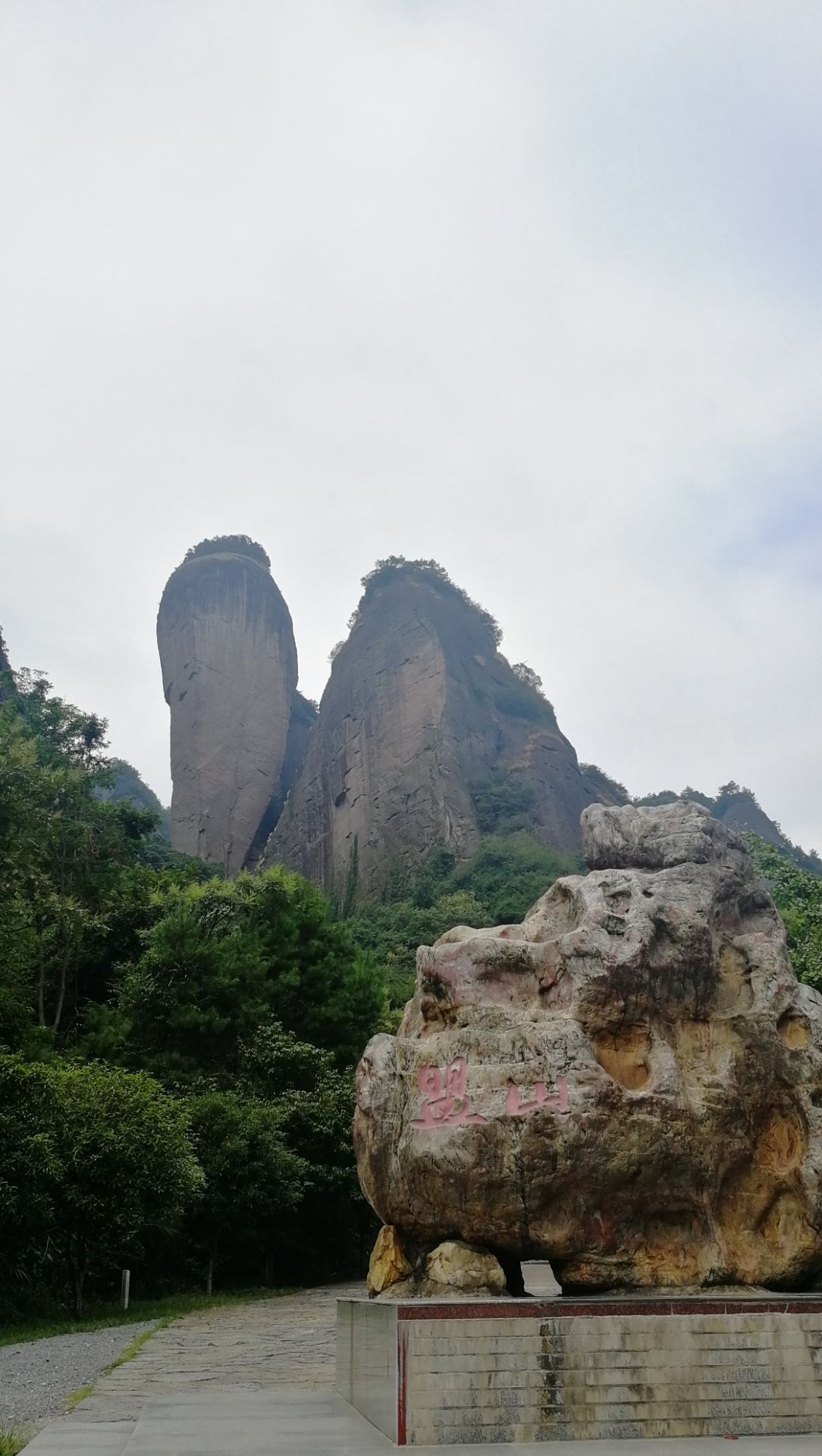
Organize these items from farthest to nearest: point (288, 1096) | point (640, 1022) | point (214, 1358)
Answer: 1. point (288, 1096)
2. point (214, 1358)
3. point (640, 1022)

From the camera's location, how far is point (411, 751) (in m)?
50.4

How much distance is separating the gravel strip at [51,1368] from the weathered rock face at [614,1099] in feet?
7.60

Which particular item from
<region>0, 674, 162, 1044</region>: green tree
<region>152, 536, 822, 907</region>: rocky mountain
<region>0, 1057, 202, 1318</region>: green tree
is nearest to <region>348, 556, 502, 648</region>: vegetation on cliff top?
<region>152, 536, 822, 907</region>: rocky mountain

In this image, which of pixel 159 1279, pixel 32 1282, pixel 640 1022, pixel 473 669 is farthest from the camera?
pixel 473 669

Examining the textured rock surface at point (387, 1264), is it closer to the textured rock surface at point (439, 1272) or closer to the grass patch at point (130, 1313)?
the textured rock surface at point (439, 1272)

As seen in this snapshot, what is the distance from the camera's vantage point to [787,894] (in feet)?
62.2

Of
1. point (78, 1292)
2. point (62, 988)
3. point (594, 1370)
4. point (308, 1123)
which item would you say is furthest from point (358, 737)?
point (594, 1370)

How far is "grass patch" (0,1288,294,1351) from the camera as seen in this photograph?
36.4 ft

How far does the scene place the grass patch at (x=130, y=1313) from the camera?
11109mm

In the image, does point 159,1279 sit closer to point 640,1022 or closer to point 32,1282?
point 32,1282

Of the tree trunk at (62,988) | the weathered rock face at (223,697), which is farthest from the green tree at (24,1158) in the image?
the weathered rock face at (223,697)

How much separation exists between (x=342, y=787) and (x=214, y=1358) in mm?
42673

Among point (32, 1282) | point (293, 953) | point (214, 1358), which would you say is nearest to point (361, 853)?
point (293, 953)

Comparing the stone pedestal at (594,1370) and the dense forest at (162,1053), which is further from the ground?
the dense forest at (162,1053)
